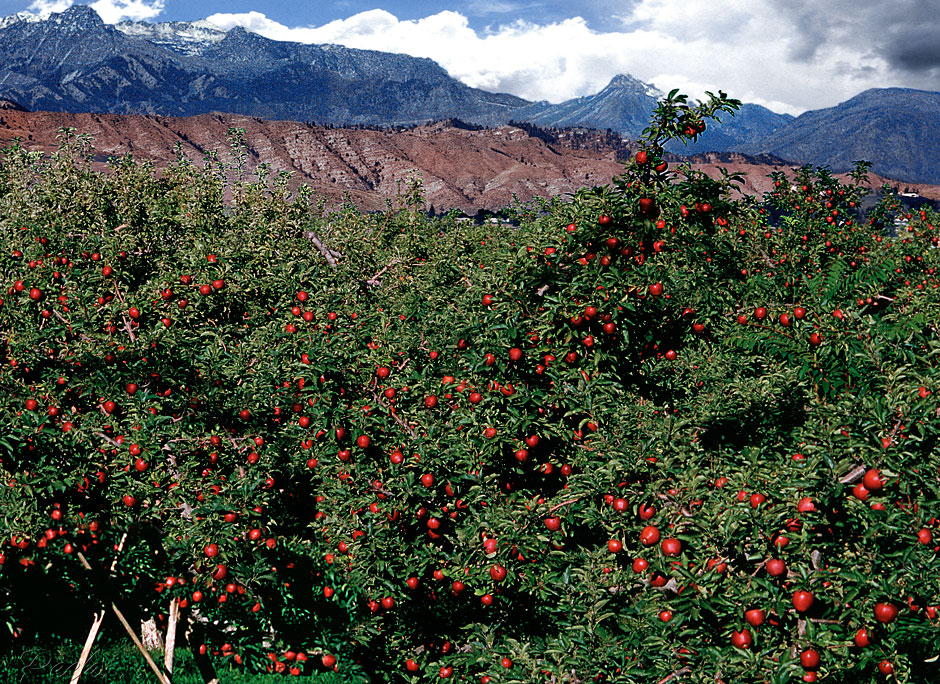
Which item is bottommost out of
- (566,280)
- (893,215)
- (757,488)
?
(757,488)

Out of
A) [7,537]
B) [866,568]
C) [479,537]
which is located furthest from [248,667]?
[866,568]

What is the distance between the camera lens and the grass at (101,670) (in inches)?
278

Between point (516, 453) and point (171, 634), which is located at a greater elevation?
point (516, 453)

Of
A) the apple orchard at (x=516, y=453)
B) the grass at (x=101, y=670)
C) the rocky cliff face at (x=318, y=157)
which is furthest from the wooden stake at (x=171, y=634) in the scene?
the rocky cliff face at (x=318, y=157)

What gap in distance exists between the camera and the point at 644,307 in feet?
15.9

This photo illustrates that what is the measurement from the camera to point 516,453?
15.2ft

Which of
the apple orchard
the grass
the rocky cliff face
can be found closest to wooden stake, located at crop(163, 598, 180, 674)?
the apple orchard

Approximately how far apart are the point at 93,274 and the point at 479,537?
5.39 metres

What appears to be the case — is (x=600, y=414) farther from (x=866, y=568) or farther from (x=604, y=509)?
(x=866, y=568)

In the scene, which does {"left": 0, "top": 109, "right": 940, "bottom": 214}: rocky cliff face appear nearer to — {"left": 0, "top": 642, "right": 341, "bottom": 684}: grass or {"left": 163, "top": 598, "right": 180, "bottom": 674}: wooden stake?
{"left": 0, "top": 642, "right": 341, "bottom": 684}: grass

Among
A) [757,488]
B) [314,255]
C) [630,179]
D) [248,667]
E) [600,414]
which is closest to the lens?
[757,488]

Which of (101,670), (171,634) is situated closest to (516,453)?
(171,634)

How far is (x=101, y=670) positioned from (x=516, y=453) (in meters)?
6.09

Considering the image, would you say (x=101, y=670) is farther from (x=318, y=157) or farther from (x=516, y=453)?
(x=318, y=157)
